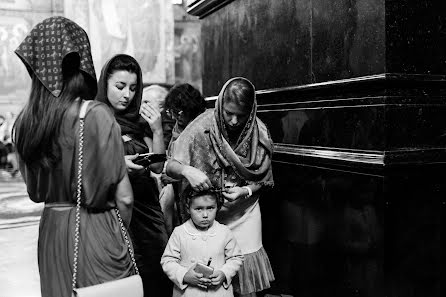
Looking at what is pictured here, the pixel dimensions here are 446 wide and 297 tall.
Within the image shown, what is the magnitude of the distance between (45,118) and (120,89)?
3.57 ft

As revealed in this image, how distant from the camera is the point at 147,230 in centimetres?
368

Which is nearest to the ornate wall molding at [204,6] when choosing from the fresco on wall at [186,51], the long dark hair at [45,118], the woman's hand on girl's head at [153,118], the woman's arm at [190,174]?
the woman's hand on girl's head at [153,118]

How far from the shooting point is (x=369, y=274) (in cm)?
327

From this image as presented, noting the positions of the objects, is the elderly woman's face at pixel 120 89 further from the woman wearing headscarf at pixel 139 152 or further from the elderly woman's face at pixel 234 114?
the elderly woman's face at pixel 234 114

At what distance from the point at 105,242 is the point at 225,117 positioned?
1301mm

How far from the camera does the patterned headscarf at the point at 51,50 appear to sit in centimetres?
238

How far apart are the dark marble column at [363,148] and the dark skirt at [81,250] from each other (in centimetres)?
156

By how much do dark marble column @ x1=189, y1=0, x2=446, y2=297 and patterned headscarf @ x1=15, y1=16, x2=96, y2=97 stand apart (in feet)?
5.79

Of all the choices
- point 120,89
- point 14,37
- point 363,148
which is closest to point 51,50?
point 120,89

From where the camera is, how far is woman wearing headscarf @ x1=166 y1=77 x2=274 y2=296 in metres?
3.44

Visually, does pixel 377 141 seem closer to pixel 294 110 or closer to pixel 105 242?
pixel 294 110

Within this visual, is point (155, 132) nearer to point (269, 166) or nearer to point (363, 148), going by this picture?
point (269, 166)

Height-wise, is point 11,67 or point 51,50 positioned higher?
point 11,67

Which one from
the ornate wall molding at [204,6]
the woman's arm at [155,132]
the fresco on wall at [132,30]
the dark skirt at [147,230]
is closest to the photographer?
the dark skirt at [147,230]
